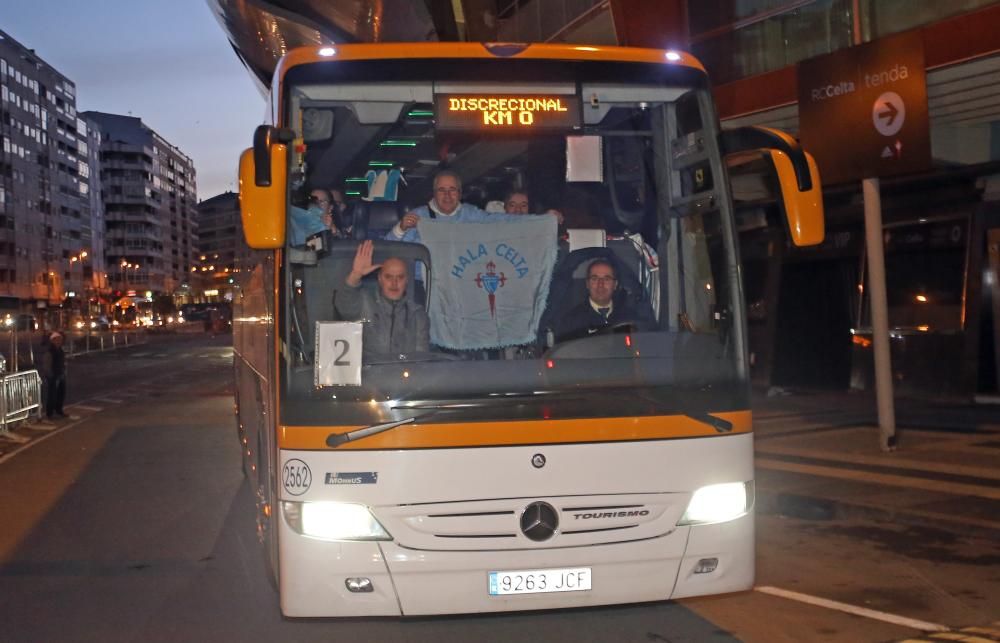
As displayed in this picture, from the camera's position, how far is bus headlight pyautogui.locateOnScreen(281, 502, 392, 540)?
17.8 feet

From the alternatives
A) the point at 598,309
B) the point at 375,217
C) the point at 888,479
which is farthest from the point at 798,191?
the point at 888,479

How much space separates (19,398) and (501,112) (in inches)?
675

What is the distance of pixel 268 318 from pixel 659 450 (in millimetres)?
2286

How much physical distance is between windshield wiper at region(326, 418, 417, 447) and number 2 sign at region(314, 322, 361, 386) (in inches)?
10.4

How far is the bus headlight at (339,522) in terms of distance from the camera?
541 centimetres

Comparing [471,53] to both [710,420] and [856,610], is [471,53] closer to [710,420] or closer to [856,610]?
[710,420]

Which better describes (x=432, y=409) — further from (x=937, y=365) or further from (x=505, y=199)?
(x=937, y=365)

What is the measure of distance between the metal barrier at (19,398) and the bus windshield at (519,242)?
49.9 feet

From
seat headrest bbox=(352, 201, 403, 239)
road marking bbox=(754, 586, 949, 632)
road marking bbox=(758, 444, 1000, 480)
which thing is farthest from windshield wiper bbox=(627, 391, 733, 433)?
road marking bbox=(758, 444, 1000, 480)

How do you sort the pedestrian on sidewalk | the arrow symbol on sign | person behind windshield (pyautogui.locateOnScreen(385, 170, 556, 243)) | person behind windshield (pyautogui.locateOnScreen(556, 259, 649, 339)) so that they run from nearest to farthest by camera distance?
person behind windshield (pyautogui.locateOnScreen(556, 259, 649, 339)) < person behind windshield (pyautogui.locateOnScreen(385, 170, 556, 243)) < the arrow symbol on sign < the pedestrian on sidewalk

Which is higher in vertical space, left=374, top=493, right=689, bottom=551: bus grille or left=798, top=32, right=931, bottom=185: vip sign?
left=798, top=32, right=931, bottom=185: vip sign

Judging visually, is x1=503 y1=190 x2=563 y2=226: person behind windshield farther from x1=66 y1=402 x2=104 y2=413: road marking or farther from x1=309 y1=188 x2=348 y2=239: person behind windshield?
x1=66 y1=402 x2=104 y2=413: road marking

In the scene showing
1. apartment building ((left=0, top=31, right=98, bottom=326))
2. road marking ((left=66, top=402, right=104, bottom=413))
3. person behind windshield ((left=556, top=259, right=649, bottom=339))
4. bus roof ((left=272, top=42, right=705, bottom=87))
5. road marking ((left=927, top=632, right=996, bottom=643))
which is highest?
apartment building ((left=0, top=31, right=98, bottom=326))

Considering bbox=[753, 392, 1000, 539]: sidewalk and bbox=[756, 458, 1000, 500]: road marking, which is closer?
bbox=[753, 392, 1000, 539]: sidewalk
